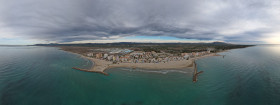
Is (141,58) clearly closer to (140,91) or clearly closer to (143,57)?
(143,57)

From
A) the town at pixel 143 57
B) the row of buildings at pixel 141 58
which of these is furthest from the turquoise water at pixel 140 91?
the town at pixel 143 57

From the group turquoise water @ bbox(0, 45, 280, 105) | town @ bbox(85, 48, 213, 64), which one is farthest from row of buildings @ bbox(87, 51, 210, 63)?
turquoise water @ bbox(0, 45, 280, 105)

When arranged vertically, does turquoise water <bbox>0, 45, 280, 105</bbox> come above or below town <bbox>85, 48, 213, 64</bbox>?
below

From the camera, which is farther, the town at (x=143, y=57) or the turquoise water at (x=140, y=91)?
the town at (x=143, y=57)

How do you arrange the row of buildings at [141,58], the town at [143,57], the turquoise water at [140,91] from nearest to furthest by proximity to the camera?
the turquoise water at [140,91]
the row of buildings at [141,58]
the town at [143,57]

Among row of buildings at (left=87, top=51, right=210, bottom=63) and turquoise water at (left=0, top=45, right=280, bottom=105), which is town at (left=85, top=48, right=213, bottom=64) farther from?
turquoise water at (left=0, top=45, right=280, bottom=105)

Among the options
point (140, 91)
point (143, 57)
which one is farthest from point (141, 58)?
point (140, 91)

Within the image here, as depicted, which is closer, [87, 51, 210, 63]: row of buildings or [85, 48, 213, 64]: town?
[87, 51, 210, 63]: row of buildings

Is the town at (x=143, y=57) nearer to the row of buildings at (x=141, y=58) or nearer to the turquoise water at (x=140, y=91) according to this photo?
the row of buildings at (x=141, y=58)

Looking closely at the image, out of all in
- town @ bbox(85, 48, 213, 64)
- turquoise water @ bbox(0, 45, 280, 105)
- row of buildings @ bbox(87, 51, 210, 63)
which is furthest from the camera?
town @ bbox(85, 48, 213, 64)

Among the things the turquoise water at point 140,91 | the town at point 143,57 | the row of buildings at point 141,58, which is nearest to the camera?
the turquoise water at point 140,91

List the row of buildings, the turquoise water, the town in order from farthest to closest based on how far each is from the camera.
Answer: the town
the row of buildings
the turquoise water

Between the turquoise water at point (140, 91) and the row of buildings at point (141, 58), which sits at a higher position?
the row of buildings at point (141, 58)
